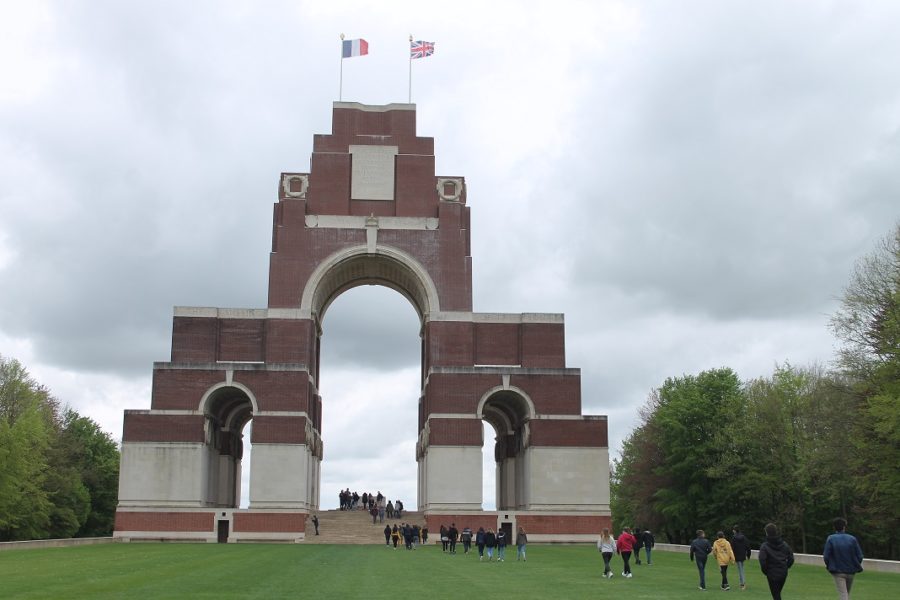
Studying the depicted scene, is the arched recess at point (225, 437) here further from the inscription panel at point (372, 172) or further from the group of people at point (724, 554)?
the group of people at point (724, 554)

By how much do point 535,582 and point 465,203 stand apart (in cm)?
3619

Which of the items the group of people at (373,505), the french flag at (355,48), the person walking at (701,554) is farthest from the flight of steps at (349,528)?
the person walking at (701,554)

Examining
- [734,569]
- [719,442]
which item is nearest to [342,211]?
[719,442]

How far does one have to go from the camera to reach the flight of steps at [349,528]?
165 feet

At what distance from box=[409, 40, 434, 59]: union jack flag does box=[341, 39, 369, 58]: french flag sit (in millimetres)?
2728

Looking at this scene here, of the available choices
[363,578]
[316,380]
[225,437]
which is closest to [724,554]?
[363,578]

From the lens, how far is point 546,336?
5459cm

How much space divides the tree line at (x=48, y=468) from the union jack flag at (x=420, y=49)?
29.4 metres

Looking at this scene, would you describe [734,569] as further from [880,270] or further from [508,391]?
[508,391]

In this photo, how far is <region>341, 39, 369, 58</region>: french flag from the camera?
191 ft

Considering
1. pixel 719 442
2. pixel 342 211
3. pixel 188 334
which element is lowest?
pixel 719 442

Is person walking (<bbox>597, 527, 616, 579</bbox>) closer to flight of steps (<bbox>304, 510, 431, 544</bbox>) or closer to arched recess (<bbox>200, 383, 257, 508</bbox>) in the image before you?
flight of steps (<bbox>304, 510, 431, 544</bbox>)

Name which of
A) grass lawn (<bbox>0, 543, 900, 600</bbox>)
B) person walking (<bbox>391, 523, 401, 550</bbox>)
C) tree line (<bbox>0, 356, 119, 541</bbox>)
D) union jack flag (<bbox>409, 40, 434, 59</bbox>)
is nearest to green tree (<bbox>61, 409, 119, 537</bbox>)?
tree line (<bbox>0, 356, 119, 541</bbox>)

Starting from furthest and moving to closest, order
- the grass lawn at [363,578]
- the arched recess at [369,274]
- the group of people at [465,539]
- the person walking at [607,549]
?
the arched recess at [369,274] < the group of people at [465,539] < the person walking at [607,549] < the grass lawn at [363,578]
